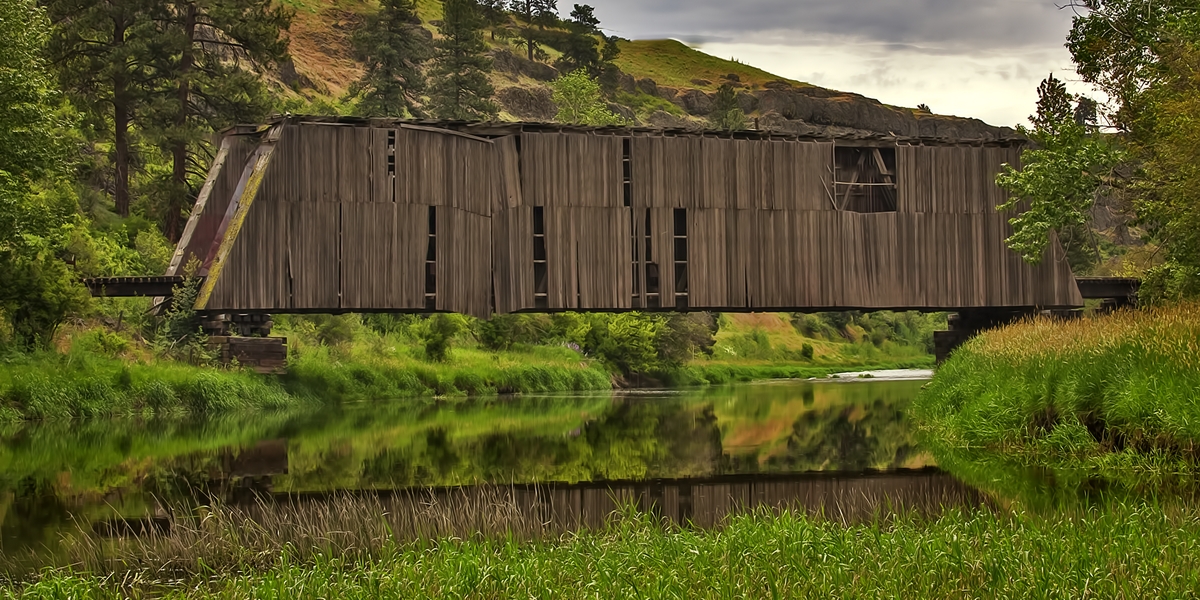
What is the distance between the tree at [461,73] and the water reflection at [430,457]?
43.8 meters

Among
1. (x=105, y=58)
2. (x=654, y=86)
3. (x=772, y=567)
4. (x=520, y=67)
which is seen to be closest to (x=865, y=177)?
(x=772, y=567)

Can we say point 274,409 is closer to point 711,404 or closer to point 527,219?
point 527,219

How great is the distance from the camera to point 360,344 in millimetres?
37875

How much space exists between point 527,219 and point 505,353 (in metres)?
14.9

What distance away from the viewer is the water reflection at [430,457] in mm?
13492

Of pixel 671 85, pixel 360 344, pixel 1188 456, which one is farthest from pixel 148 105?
pixel 671 85

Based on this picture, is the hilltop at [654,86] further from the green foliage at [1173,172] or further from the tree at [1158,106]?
the green foliage at [1173,172]

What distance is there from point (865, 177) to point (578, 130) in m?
7.96

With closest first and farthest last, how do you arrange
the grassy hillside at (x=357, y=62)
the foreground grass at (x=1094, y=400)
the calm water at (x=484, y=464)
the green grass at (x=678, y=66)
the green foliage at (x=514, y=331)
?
Answer: 1. the calm water at (x=484, y=464)
2. the foreground grass at (x=1094, y=400)
3. the green foliage at (x=514, y=331)
4. the grassy hillside at (x=357, y=62)
5. the green grass at (x=678, y=66)

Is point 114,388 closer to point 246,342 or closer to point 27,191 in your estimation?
point 27,191

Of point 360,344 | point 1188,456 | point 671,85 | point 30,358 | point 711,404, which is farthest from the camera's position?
point 671,85

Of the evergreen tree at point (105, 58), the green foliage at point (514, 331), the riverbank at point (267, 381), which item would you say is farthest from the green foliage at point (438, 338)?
the evergreen tree at point (105, 58)

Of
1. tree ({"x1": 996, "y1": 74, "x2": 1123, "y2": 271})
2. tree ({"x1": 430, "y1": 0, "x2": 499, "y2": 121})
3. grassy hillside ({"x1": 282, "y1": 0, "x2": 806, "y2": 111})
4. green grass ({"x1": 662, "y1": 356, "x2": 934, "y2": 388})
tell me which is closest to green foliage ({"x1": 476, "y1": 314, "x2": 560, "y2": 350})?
green grass ({"x1": 662, "y1": 356, "x2": 934, "y2": 388})

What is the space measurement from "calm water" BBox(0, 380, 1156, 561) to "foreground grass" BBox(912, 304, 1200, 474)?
Result: 4.16 ft
